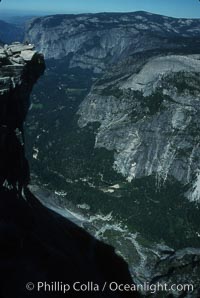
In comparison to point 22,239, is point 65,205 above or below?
below

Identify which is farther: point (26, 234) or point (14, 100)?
point (14, 100)

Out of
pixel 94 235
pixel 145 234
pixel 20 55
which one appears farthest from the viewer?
pixel 145 234

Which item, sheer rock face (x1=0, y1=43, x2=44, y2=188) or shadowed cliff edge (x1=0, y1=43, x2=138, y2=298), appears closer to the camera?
shadowed cliff edge (x1=0, y1=43, x2=138, y2=298)

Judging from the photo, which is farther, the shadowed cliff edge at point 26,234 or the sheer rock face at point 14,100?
the sheer rock face at point 14,100

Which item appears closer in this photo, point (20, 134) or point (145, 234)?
point (20, 134)

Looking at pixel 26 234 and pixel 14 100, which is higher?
pixel 14 100

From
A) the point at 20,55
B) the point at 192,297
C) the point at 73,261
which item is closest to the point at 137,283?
the point at 192,297

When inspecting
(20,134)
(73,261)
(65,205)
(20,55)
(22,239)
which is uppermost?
(20,55)

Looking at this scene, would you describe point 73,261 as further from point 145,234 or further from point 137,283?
point 145,234
